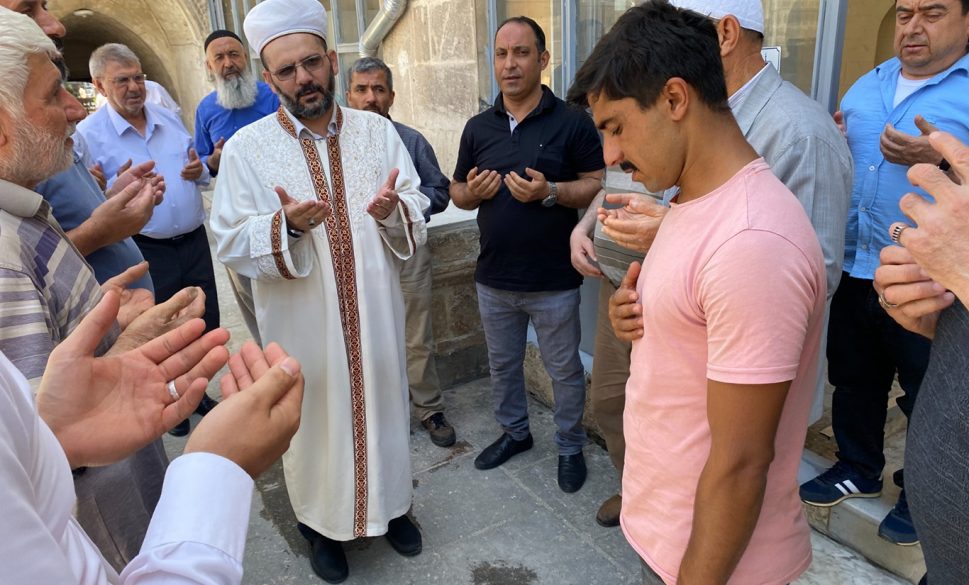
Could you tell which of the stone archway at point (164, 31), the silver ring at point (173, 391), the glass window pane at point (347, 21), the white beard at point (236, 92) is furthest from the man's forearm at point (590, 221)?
the stone archway at point (164, 31)

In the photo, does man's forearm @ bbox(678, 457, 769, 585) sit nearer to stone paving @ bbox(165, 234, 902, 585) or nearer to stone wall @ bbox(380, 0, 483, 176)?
stone paving @ bbox(165, 234, 902, 585)

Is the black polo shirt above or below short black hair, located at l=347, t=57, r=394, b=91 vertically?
below

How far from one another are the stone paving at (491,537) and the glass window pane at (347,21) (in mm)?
5028

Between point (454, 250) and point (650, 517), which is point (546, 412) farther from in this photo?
point (650, 517)

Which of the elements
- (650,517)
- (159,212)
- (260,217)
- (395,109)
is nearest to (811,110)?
(650,517)

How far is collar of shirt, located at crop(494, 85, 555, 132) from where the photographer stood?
297 centimetres

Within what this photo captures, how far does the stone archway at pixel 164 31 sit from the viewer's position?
37.7 feet

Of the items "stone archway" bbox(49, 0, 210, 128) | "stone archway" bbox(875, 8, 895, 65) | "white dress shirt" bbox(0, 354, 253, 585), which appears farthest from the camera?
"stone archway" bbox(49, 0, 210, 128)

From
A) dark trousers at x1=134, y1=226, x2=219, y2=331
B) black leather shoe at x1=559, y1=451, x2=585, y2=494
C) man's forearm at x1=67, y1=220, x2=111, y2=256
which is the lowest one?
black leather shoe at x1=559, y1=451, x2=585, y2=494

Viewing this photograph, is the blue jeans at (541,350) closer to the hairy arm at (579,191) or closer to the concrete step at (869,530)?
the hairy arm at (579,191)

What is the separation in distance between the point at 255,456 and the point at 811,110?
1708 mm

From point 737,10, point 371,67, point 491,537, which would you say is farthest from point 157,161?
point 737,10

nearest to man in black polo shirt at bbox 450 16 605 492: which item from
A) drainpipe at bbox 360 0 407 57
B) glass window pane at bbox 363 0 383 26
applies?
drainpipe at bbox 360 0 407 57

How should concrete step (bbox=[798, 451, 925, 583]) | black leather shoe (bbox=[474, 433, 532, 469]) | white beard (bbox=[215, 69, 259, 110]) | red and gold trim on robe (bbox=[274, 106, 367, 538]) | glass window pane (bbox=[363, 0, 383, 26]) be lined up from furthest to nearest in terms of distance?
glass window pane (bbox=[363, 0, 383, 26]) → white beard (bbox=[215, 69, 259, 110]) → black leather shoe (bbox=[474, 433, 532, 469]) → red and gold trim on robe (bbox=[274, 106, 367, 538]) → concrete step (bbox=[798, 451, 925, 583])
